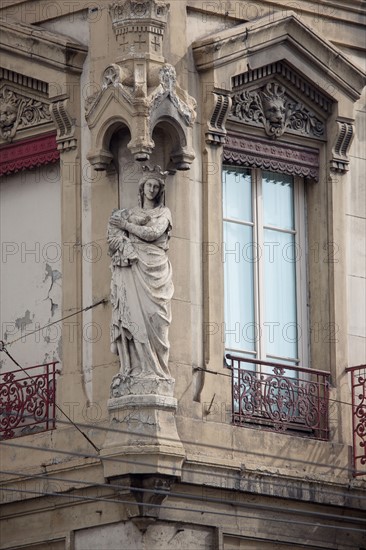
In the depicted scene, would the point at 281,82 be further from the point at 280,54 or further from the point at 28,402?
the point at 28,402

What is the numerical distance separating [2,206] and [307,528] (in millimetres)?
5364

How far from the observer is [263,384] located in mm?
32219

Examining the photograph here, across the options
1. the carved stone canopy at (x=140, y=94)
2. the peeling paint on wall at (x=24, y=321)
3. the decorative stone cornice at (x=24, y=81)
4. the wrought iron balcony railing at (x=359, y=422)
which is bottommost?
the wrought iron balcony railing at (x=359, y=422)

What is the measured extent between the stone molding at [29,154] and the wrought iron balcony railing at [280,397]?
10.6ft

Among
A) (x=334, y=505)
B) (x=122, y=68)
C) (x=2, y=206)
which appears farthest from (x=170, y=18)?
(x=334, y=505)

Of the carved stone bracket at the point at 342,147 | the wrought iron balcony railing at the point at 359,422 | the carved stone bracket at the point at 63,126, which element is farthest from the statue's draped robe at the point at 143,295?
the carved stone bracket at the point at 342,147

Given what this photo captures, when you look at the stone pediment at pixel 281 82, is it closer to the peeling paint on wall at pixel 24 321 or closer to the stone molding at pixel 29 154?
the stone molding at pixel 29 154

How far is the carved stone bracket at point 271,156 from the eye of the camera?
32.7m

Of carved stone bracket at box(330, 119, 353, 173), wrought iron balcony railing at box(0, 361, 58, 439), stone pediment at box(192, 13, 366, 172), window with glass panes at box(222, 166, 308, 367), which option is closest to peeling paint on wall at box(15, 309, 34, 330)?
wrought iron balcony railing at box(0, 361, 58, 439)

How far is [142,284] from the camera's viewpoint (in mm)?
30625

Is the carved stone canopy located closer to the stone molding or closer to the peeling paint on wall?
the stone molding

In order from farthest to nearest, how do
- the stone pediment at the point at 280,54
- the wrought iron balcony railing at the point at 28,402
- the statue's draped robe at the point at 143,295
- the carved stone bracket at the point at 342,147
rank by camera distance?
the carved stone bracket at the point at 342,147 < the stone pediment at the point at 280,54 < the wrought iron balcony railing at the point at 28,402 < the statue's draped robe at the point at 143,295

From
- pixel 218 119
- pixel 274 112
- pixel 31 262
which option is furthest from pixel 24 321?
pixel 274 112

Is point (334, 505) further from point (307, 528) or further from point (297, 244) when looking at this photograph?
point (297, 244)
